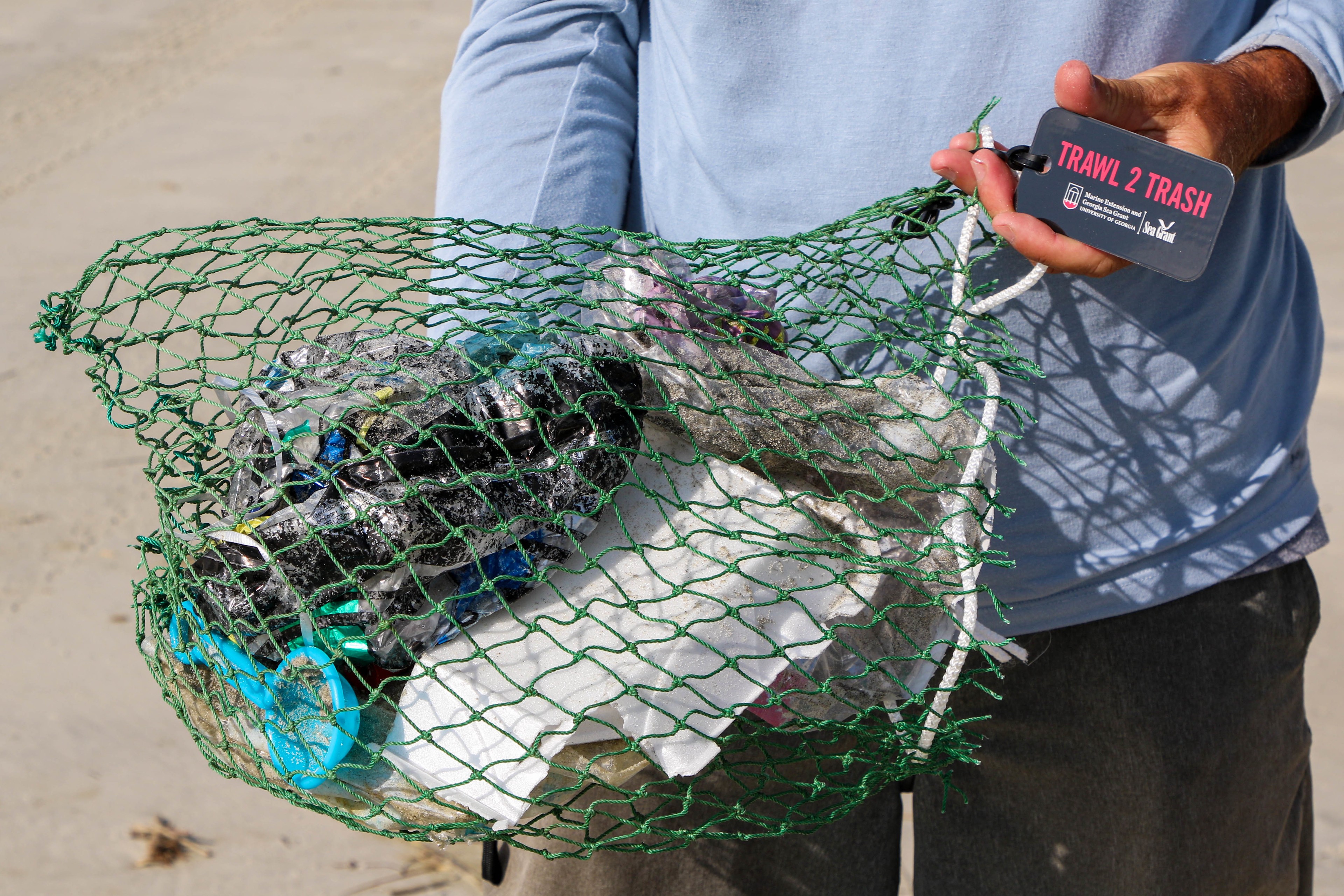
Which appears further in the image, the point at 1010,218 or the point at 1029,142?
the point at 1029,142

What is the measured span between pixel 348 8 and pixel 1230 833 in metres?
7.72

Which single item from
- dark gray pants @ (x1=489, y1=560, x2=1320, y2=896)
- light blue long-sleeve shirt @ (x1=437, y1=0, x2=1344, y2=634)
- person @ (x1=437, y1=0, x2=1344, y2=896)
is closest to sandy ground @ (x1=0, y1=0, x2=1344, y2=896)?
dark gray pants @ (x1=489, y1=560, x2=1320, y2=896)

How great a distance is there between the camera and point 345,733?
96 cm

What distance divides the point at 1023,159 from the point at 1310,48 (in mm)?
335

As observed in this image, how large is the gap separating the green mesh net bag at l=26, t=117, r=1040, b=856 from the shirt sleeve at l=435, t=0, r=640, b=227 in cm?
20

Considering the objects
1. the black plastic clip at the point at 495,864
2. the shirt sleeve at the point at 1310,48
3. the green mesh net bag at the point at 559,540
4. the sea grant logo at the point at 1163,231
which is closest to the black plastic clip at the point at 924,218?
the green mesh net bag at the point at 559,540

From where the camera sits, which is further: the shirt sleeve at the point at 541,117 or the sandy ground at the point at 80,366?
the sandy ground at the point at 80,366

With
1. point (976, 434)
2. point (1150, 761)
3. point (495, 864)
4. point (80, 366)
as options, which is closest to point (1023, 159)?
point (976, 434)

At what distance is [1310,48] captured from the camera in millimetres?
1109

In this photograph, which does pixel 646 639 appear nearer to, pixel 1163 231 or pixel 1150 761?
pixel 1163 231

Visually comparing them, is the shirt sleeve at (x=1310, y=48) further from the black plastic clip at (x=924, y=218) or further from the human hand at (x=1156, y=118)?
the black plastic clip at (x=924, y=218)

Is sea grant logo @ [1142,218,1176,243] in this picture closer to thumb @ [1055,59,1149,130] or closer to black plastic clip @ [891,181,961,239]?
thumb @ [1055,59,1149,130]

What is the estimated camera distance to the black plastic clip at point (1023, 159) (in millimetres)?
1074

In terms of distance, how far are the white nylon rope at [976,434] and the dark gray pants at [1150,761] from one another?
1.12 ft
